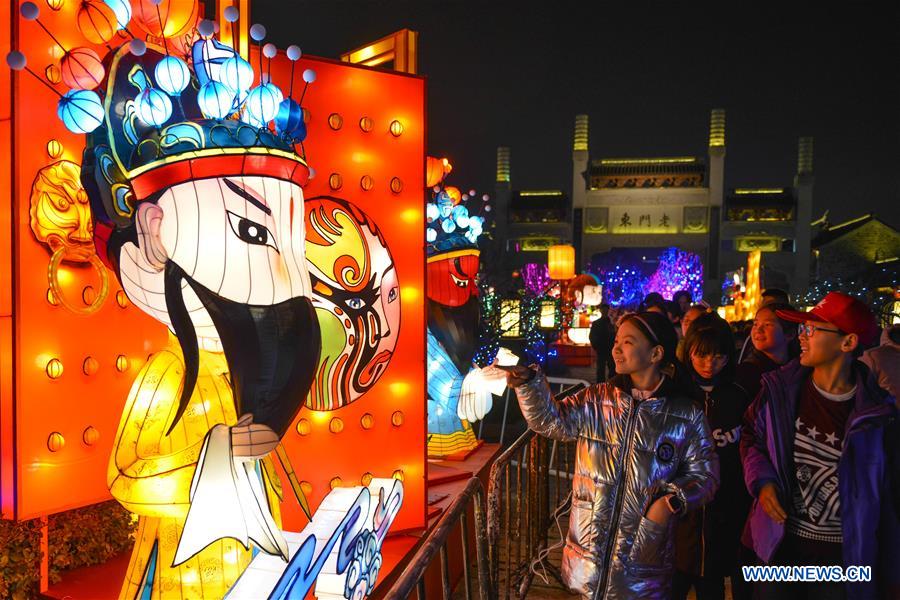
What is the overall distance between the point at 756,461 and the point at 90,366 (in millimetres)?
3044

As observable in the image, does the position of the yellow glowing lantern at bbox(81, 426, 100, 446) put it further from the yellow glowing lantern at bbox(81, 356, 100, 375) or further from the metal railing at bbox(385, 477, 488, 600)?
the metal railing at bbox(385, 477, 488, 600)

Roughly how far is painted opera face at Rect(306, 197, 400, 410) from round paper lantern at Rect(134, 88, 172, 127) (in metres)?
1.43

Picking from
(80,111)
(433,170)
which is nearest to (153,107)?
(80,111)

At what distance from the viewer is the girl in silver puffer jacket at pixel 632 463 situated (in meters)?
2.71

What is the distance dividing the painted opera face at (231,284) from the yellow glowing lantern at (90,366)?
64 cm

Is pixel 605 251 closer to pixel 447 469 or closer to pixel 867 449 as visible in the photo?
pixel 447 469

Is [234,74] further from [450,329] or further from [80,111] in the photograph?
[450,329]

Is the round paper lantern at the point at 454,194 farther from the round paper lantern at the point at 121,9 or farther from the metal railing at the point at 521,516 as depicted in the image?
the round paper lantern at the point at 121,9

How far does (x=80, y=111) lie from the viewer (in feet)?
8.05

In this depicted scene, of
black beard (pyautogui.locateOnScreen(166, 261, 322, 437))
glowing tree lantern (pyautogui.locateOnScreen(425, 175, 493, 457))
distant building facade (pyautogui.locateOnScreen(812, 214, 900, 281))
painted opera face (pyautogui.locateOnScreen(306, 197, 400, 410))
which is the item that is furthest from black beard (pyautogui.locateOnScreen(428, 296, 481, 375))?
distant building facade (pyautogui.locateOnScreen(812, 214, 900, 281))

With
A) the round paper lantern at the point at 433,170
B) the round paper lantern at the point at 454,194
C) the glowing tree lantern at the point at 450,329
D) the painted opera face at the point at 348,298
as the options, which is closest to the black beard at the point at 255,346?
the painted opera face at the point at 348,298

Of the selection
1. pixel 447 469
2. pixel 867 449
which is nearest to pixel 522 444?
pixel 867 449

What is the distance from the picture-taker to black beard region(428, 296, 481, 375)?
6484mm

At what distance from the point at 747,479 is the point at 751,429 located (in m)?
0.25
